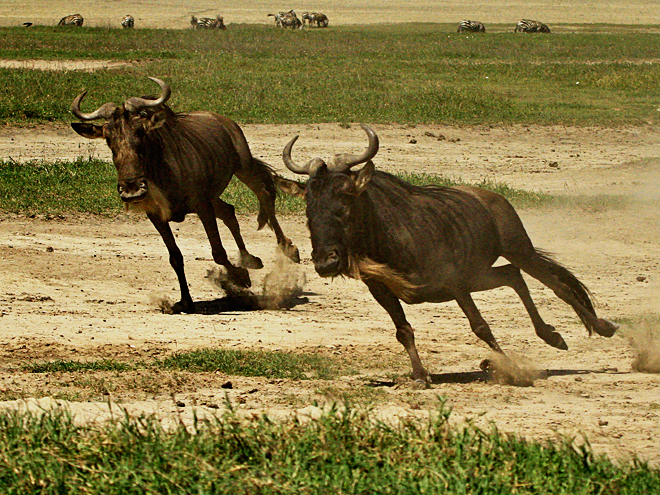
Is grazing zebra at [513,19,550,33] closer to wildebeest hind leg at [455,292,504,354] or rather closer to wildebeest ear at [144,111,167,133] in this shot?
wildebeest ear at [144,111,167,133]

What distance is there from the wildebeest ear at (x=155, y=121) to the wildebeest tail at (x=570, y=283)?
368 centimetres

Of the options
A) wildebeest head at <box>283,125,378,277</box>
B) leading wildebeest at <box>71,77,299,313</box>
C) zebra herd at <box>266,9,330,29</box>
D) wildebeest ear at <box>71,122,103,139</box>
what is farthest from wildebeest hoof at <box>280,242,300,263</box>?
zebra herd at <box>266,9,330,29</box>

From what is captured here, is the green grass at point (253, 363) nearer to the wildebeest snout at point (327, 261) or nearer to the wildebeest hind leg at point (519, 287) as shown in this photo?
the wildebeest snout at point (327, 261)

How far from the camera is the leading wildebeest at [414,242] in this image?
23.6 feet

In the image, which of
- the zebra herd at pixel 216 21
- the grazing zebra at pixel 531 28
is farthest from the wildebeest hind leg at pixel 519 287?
the grazing zebra at pixel 531 28

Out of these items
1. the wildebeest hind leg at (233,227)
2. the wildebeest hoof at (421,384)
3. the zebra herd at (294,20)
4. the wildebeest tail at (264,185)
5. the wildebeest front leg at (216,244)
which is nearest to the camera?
the wildebeest hoof at (421,384)

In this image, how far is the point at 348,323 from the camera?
9867 millimetres

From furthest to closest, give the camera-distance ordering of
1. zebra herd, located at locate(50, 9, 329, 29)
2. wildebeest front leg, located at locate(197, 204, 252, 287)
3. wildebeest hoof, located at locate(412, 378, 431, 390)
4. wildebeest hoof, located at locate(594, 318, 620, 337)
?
zebra herd, located at locate(50, 9, 329, 29) → wildebeest front leg, located at locate(197, 204, 252, 287) → wildebeest hoof, located at locate(594, 318, 620, 337) → wildebeest hoof, located at locate(412, 378, 431, 390)

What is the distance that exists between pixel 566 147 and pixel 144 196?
10.7 metres

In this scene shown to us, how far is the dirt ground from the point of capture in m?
6.73

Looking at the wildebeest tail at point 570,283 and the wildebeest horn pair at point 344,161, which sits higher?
the wildebeest horn pair at point 344,161

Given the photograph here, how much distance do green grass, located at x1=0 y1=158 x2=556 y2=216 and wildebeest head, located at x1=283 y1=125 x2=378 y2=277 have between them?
6660 mm

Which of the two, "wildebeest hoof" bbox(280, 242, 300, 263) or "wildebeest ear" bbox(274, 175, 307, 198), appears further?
"wildebeest hoof" bbox(280, 242, 300, 263)

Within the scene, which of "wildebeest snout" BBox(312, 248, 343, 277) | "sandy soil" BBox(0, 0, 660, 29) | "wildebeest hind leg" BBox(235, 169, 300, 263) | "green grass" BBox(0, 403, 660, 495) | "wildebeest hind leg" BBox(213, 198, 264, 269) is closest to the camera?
"green grass" BBox(0, 403, 660, 495)
